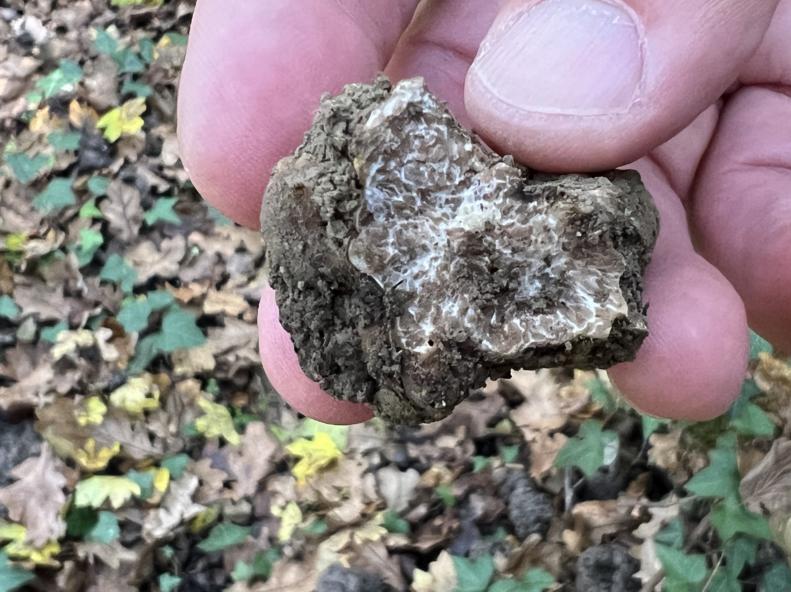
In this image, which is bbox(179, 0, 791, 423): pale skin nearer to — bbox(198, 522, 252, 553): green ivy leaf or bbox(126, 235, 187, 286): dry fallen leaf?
bbox(198, 522, 252, 553): green ivy leaf

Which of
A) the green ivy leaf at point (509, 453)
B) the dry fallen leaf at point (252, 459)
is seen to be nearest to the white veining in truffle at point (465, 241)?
the green ivy leaf at point (509, 453)

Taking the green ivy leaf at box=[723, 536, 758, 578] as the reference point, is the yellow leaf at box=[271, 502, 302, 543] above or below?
below

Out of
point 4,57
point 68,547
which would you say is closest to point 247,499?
point 68,547

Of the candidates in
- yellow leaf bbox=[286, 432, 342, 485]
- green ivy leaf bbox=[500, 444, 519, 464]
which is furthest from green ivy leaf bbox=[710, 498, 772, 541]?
yellow leaf bbox=[286, 432, 342, 485]

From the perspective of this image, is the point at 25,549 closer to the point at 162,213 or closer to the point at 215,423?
the point at 215,423

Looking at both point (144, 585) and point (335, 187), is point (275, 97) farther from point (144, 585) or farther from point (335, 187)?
point (144, 585)

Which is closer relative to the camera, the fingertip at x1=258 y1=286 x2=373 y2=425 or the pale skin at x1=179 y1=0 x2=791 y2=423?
the pale skin at x1=179 y1=0 x2=791 y2=423

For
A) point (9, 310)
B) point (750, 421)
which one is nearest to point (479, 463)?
point (750, 421)
